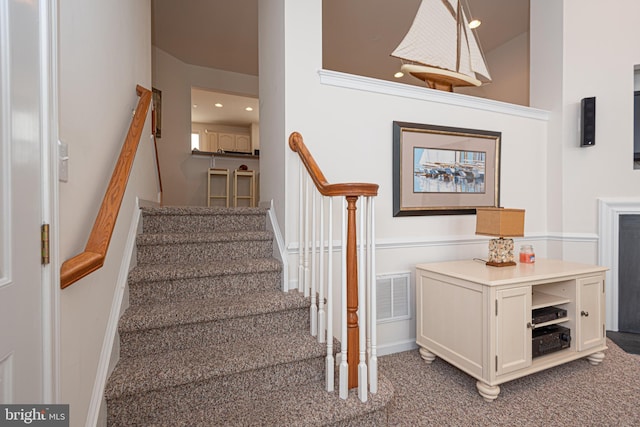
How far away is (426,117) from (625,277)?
7.75 feet

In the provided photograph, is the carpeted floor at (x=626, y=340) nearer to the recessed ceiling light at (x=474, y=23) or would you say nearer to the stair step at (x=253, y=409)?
the stair step at (x=253, y=409)

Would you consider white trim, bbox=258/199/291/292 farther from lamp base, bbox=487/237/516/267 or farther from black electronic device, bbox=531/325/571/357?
black electronic device, bbox=531/325/571/357

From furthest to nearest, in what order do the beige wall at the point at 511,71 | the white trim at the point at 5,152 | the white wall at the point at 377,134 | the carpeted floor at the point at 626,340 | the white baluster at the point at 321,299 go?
1. the beige wall at the point at 511,71
2. the carpeted floor at the point at 626,340
3. the white wall at the point at 377,134
4. the white baluster at the point at 321,299
5. the white trim at the point at 5,152

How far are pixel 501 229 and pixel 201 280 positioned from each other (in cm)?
203

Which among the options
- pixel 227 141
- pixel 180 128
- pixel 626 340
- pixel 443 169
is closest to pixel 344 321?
pixel 443 169

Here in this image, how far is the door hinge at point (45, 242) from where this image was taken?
826 millimetres

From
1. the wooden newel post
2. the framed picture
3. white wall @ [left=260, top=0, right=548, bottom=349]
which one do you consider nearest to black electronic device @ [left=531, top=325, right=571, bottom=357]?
white wall @ [left=260, top=0, right=548, bottom=349]

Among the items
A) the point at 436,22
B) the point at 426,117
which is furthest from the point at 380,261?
the point at 436,22

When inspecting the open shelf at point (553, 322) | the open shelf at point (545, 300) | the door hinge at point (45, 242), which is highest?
the door hinge at point (45, 242)

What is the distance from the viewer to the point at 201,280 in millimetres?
1912

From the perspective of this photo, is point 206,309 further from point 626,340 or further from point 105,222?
point 626,340

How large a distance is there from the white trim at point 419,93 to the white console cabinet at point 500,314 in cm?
136

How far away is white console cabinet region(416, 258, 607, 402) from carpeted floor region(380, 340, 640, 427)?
110 millimetres

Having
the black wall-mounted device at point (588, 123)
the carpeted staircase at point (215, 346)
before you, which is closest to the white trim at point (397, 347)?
the carpeted staircase at point (215, 346)
